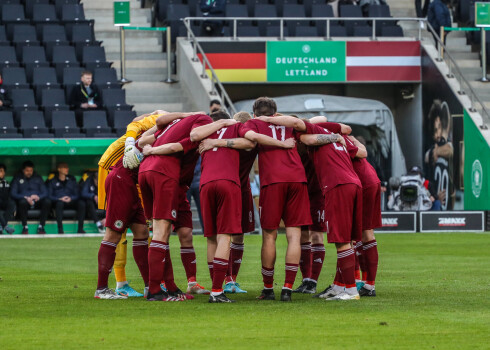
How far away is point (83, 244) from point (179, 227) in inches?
388

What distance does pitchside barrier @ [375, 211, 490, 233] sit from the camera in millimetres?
25859

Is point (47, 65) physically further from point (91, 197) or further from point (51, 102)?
point (91, 197)

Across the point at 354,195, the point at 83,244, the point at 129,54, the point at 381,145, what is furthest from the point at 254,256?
the point at 129,54

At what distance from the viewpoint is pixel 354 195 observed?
1074cm

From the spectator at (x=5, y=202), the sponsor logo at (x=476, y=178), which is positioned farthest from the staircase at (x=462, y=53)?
the spectator at (x=5, y=202)

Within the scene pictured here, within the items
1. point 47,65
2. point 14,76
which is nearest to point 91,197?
point 14,76

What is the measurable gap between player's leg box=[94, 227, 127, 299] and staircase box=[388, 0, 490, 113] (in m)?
20.2

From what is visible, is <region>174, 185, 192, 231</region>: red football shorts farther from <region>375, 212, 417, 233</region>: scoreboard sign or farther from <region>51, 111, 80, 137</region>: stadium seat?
<region>375, 212, 417, 233</region>: scoreboard sign

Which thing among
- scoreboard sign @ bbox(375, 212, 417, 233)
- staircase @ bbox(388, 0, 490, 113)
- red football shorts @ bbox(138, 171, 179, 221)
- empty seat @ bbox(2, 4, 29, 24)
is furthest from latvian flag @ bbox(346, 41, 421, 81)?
red football shorts @ bbox(138, 171, 179, 221)

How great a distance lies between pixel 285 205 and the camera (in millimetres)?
10812

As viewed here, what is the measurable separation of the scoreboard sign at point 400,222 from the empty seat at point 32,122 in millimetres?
8335

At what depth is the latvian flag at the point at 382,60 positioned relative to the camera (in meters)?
A: 29.4

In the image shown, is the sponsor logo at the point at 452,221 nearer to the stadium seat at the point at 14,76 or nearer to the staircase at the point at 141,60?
the staircase at the point at 141,60

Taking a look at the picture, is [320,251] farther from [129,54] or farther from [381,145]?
[129,54]
